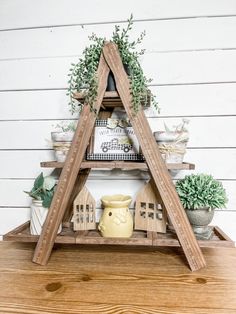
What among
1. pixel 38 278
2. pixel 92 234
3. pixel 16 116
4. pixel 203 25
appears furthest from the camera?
pixel 16 116

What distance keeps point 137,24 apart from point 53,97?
47cm

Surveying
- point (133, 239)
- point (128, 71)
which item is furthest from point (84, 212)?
point (128, 71)

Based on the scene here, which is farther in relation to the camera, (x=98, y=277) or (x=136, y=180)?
(x=136, y=180)

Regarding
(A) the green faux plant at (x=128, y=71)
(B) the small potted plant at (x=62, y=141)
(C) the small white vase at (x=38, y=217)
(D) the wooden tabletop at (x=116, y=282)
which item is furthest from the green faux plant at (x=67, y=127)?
(D) the wooden tabletop at (x=116, y=282)

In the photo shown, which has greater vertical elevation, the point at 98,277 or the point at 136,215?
the point at 136,215

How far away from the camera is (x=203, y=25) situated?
96 cm

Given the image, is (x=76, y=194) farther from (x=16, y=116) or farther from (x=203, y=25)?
(x=203, y=25)

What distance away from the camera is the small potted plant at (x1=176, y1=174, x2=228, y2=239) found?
2.63ft

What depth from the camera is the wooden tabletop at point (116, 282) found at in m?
0.59

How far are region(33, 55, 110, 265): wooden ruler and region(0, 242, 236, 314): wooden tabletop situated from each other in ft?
0.27

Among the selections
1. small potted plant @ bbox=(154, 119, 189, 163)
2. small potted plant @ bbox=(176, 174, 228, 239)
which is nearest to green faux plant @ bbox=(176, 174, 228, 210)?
small potted plant @ bbox=(176, 174, 228, 239)

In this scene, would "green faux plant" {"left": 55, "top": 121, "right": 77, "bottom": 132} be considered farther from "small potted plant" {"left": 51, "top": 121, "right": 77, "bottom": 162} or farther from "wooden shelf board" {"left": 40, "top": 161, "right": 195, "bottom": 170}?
"wooden shelf board" {"left": 40, "top": 161, "right": 195, "bottom": 170}

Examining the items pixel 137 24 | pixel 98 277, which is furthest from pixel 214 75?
pixel 98 277

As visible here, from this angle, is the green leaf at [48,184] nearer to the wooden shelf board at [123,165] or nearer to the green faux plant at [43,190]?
the green faux plant at [43,190]
